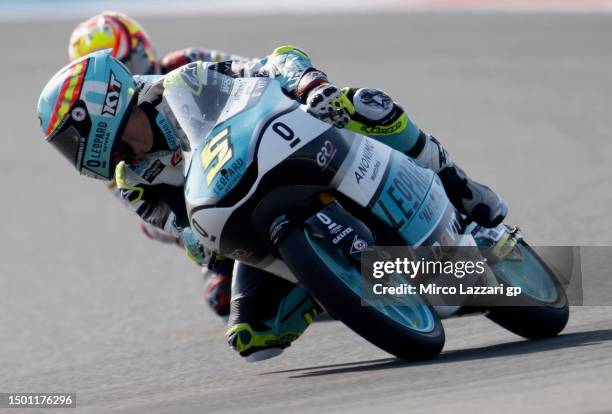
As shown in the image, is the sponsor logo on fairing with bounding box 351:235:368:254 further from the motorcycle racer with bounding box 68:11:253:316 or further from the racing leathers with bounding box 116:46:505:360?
the motorcycle racer with bounding box 68:11:253:316

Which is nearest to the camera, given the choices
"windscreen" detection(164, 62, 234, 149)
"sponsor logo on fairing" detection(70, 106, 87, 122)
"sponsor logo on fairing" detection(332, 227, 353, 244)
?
"sponsor logo on fairing" detection(332, 227, 353, 244)

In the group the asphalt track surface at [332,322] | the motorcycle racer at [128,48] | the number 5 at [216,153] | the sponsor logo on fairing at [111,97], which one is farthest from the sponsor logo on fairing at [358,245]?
the motorcycle racer at [128,48]

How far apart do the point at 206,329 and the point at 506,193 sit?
358 cm

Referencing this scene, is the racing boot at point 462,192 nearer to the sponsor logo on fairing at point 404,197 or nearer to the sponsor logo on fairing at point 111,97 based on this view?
the sponsor logo on fairing at point 404,197

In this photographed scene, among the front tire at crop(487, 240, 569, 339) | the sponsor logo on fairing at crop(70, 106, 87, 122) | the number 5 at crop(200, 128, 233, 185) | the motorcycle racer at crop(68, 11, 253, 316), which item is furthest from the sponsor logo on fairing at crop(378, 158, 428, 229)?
the motorcycle racer at crop(68, 11, 253, 316)

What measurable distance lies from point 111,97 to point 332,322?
7.31 ft

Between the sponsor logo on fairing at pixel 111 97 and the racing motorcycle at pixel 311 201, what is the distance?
0.22 m

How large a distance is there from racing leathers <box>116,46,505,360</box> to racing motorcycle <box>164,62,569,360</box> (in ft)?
0.43

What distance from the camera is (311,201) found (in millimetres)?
5281

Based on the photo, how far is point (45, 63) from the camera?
18.9 meters

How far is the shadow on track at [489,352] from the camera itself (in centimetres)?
525

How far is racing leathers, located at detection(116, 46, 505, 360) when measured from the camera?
18.6 ft

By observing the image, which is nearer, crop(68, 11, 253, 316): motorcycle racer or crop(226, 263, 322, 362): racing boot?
crop(226, 263, 322, 362): racing boot

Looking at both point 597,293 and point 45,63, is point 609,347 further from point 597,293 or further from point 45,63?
point 45,63
